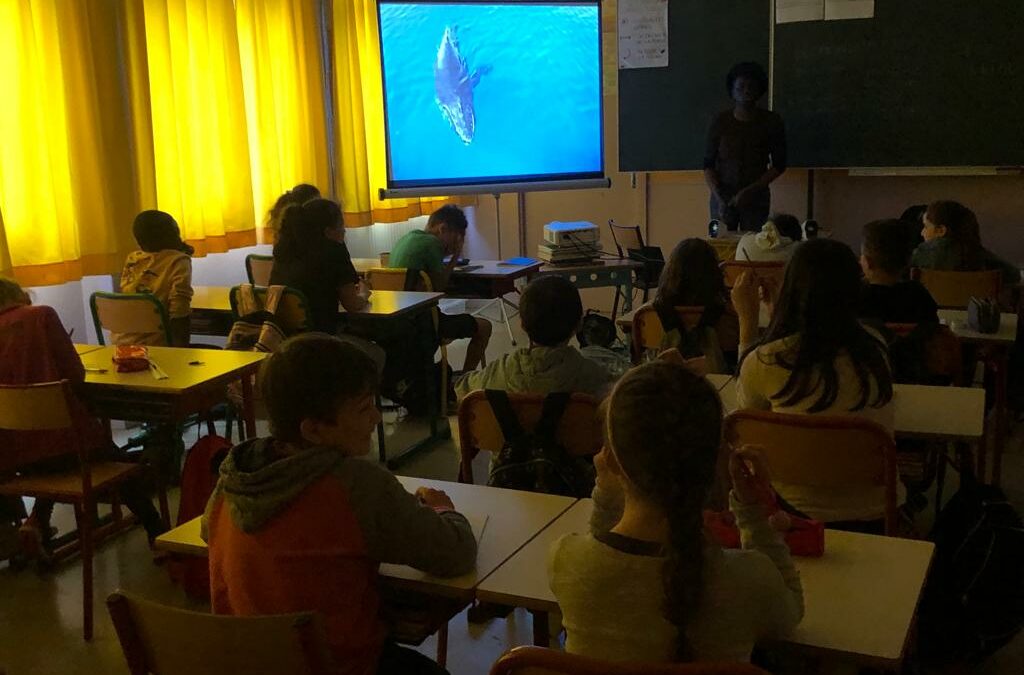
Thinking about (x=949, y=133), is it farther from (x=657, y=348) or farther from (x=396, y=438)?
(x=396, y=438)

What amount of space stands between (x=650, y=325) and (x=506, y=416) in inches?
58.0

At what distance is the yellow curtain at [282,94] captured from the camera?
617 cm

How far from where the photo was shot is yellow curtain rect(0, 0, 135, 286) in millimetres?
4746

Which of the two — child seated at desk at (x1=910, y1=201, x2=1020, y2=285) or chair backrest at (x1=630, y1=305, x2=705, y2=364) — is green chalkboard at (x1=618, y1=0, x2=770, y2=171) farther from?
chair backrest at (x1=630, y1=305, x2=705, y2=364)

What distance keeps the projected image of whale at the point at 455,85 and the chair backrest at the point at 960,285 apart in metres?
3.59

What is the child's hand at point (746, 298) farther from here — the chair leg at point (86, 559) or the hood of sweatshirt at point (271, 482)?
the chair leg at point (86, 559)

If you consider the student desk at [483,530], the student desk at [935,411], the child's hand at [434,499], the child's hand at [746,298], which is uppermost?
the child's hand at [746,298]

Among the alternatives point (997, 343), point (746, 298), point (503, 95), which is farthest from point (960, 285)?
point (503, 95)

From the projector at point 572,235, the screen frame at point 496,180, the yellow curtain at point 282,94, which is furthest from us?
the screen frame at point 496,180

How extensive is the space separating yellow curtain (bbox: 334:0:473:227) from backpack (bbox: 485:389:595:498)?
4.85 m

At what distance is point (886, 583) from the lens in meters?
1.67

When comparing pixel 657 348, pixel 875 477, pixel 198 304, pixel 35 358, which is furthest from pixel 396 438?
pixel 875 477

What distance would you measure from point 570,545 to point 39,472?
2476mm

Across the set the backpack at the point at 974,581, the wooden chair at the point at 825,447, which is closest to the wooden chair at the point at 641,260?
the backpack at the point at 974,581
